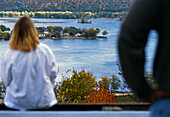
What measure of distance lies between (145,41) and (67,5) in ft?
86.1

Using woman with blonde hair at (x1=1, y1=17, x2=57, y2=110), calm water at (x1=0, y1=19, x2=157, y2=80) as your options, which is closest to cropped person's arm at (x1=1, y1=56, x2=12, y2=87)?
woman with blonde hair at (x1=1, y1=17, x2=57, y2=110)

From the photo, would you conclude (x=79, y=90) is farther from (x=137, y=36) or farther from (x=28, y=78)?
(x=137, y=36)

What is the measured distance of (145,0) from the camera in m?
0.72

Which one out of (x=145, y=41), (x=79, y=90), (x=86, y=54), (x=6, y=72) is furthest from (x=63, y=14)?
(x=145, y=41)

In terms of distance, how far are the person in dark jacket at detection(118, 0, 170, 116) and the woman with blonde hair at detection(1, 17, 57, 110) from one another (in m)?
1.09

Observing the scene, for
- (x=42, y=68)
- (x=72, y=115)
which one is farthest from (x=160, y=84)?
(x=42, y=68)

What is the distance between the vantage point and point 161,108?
73 centimetres

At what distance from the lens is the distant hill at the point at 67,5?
23.2 meters

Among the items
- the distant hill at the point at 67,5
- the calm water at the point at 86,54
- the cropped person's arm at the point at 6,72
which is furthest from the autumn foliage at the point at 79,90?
the distant hill at the point at 67,5

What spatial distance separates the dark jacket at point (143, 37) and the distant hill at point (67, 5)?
70.6ft

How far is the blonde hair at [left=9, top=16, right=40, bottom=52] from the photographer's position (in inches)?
68.8

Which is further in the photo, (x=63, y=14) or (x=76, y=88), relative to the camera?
(x=63, y=14)

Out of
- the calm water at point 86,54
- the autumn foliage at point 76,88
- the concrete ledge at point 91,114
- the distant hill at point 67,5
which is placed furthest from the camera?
the calm water at point 86,54

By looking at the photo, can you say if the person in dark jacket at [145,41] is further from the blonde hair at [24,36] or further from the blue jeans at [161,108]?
the blonde hair at [24,36]
